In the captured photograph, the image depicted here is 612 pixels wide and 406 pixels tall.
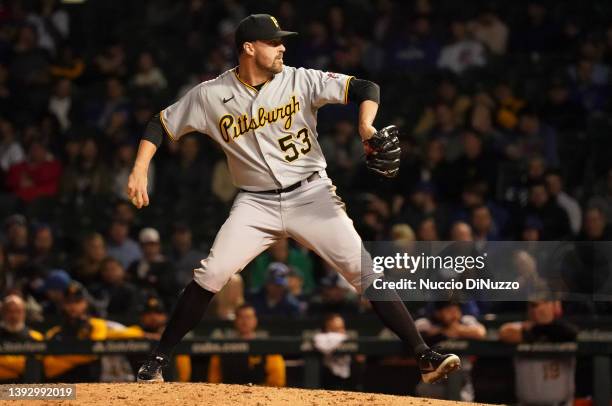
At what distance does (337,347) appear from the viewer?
8.10 meters

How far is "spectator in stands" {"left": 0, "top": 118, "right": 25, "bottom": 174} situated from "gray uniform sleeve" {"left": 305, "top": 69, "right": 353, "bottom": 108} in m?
6.42

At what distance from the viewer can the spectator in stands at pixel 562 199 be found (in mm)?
9984

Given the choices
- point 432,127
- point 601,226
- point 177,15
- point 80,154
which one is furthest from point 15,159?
point 601,226

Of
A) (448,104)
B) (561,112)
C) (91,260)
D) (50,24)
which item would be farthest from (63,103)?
(561,112)

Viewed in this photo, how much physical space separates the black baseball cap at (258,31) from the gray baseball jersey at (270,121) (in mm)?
201

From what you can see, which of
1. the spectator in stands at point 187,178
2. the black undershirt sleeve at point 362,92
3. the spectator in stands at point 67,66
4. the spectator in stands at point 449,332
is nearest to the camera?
the black undershirt sleeve at point 362,92

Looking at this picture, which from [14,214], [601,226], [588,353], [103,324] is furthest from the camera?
[14,214]

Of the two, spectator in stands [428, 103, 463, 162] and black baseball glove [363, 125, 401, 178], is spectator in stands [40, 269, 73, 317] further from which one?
black baseball glove [363, 125, 401, 178]

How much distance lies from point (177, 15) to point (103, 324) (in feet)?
19.3

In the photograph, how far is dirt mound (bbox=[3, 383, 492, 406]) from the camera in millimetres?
5492

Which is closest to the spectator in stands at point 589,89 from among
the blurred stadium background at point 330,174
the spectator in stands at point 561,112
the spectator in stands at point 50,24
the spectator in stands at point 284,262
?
the blurred stadium background at point 330,174

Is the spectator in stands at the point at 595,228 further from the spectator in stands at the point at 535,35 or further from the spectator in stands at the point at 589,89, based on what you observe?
the spectator in stands at the point at 535,35

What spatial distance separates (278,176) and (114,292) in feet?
12.8

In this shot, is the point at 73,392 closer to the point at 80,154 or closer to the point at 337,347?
the point at 337,347
